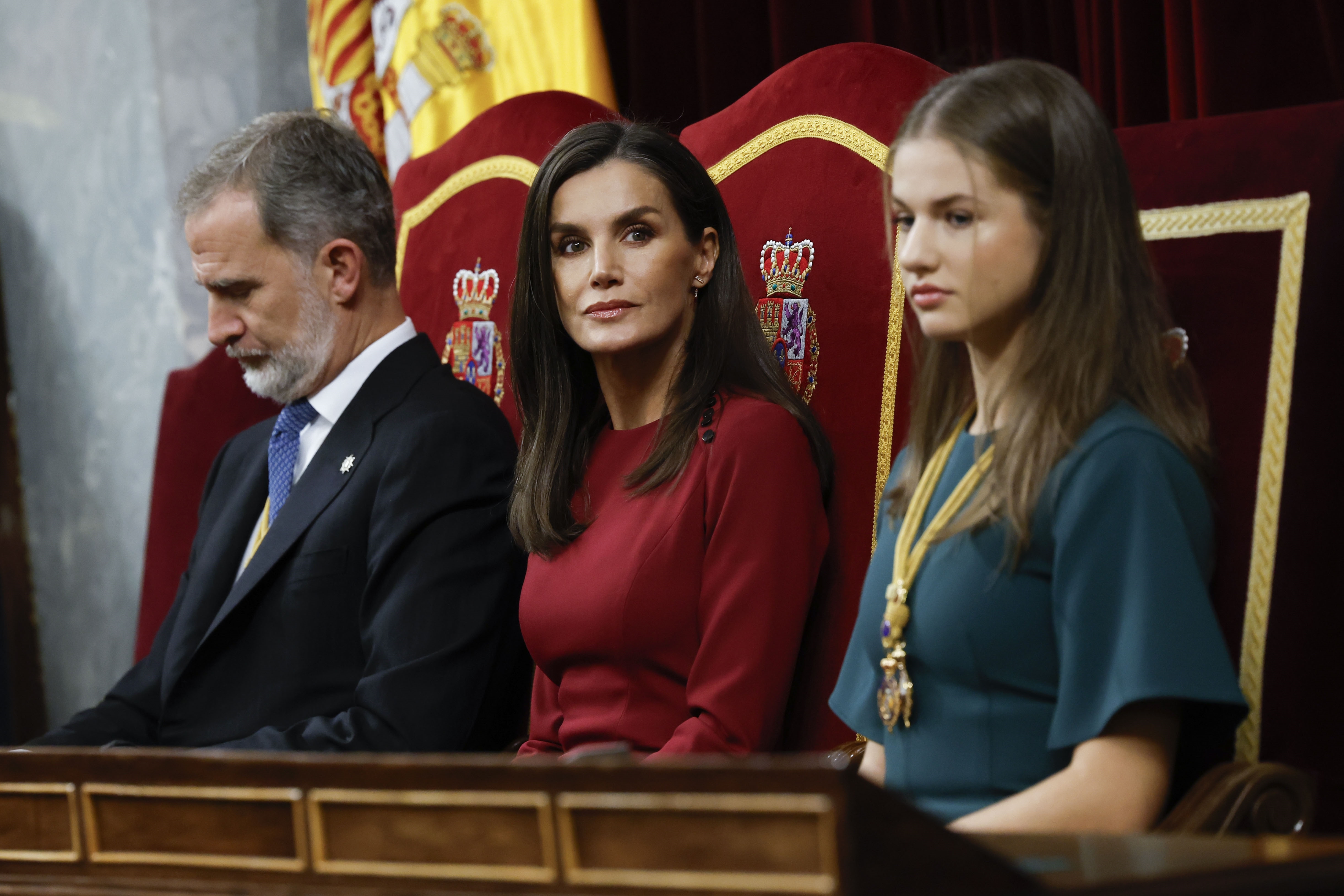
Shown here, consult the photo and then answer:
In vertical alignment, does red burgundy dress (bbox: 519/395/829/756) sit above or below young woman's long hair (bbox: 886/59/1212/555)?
below

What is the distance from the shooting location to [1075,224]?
1.21m

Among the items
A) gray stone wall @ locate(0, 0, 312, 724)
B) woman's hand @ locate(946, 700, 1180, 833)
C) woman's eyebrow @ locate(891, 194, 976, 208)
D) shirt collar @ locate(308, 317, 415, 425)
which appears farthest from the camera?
gray stone wall @ locate(0, 0, 312, 724)

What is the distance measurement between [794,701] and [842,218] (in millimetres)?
598

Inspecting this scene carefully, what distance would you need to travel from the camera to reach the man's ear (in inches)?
82.6

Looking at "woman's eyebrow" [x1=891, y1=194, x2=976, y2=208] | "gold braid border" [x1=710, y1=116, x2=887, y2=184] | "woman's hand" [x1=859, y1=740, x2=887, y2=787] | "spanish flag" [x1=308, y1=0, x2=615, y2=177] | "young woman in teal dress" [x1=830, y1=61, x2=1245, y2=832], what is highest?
"spanish flag" [x1=308, y1=0, x2=615, y2=177]

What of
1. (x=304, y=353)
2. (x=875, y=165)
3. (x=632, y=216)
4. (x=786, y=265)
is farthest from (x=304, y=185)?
(x=875, y=165)

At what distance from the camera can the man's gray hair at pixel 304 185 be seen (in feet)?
6.81

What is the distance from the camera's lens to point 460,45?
287cm

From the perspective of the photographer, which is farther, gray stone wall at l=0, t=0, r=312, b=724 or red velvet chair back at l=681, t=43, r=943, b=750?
gray stone wall at l=0, t=0, r=312, b=724

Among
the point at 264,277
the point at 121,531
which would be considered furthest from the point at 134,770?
the point at 121,531

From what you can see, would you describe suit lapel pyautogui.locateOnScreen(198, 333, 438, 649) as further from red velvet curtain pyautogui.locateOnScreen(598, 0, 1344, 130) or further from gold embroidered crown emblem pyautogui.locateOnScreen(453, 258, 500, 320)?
red velvet curtain pyautogui.locateOnScreen(598, 0, 1344, 130)

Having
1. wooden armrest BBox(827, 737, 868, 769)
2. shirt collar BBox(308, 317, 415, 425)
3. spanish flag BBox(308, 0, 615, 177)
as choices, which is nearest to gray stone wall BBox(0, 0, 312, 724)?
spanish flag BBox(308, 0, 615, 177)

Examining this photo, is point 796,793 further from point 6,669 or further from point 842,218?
point 6,669

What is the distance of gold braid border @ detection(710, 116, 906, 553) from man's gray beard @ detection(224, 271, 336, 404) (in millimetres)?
611
